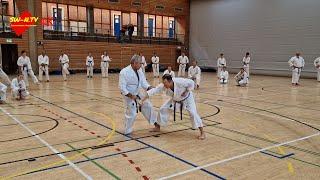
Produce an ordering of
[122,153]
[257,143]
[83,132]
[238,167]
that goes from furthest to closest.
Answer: [83,132]
[257,143]
[122,153]
[238,167]

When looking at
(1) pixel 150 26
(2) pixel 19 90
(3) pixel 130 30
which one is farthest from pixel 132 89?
(1) pixel 150 26

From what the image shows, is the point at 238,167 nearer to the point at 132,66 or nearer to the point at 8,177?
the point at 132,66

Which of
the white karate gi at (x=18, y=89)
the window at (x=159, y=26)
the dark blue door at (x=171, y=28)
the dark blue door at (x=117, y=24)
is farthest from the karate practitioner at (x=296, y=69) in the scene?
the dark blue door at (x=117, y=24)

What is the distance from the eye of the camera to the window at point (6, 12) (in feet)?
77.7

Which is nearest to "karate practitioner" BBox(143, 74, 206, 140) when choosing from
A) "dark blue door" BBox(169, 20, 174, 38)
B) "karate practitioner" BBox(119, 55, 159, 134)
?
"karate practitioner" BBox(119, 55, 159, 134)

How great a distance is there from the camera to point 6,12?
82.6 ft

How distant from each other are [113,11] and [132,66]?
995 inches

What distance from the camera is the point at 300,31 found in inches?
971

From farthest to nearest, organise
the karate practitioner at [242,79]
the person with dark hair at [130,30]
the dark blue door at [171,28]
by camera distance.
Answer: the dark blue door at [171,28]
the person with dark hair at [130,30]
the karate practitioner at [242,79]

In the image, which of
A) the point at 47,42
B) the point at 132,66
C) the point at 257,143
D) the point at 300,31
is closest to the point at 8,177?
the point at 132,66

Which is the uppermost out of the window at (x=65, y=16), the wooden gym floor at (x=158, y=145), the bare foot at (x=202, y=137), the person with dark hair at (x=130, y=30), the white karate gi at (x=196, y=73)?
the window at (x=65, y=16)

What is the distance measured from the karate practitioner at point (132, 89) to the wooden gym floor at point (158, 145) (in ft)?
1.35

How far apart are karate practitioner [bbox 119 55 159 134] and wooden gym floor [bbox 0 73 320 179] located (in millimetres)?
412

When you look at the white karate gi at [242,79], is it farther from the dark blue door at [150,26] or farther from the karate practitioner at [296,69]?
the dark blue door at [150,26]
